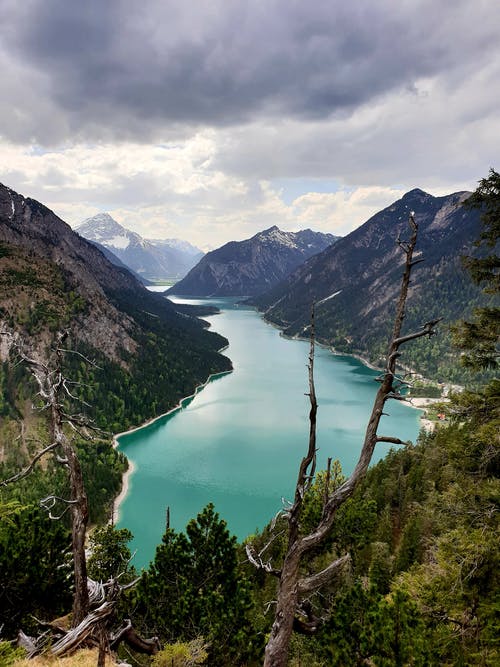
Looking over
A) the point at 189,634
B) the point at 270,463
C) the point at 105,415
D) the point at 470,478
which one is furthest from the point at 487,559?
the point at 105,415

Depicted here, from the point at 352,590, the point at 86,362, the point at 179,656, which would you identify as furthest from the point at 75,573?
the point at 86,362

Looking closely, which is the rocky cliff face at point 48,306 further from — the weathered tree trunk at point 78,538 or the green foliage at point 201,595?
the weathered tree trunk at point 78,538

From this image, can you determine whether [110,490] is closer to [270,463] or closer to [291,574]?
[270,463]

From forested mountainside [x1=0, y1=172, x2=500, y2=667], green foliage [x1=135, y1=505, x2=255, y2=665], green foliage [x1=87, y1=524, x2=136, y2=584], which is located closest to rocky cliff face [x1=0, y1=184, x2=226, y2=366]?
green foliage [x1=87, y1=524, x2=136, y2=584]

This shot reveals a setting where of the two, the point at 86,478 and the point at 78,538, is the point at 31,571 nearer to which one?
the point at 78,538

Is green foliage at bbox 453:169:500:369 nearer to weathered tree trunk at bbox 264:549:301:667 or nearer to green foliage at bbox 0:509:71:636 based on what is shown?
weathered tree trunk at bbox 264:549:301:667

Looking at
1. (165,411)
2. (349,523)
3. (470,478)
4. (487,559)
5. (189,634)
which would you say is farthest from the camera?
(165,411)
